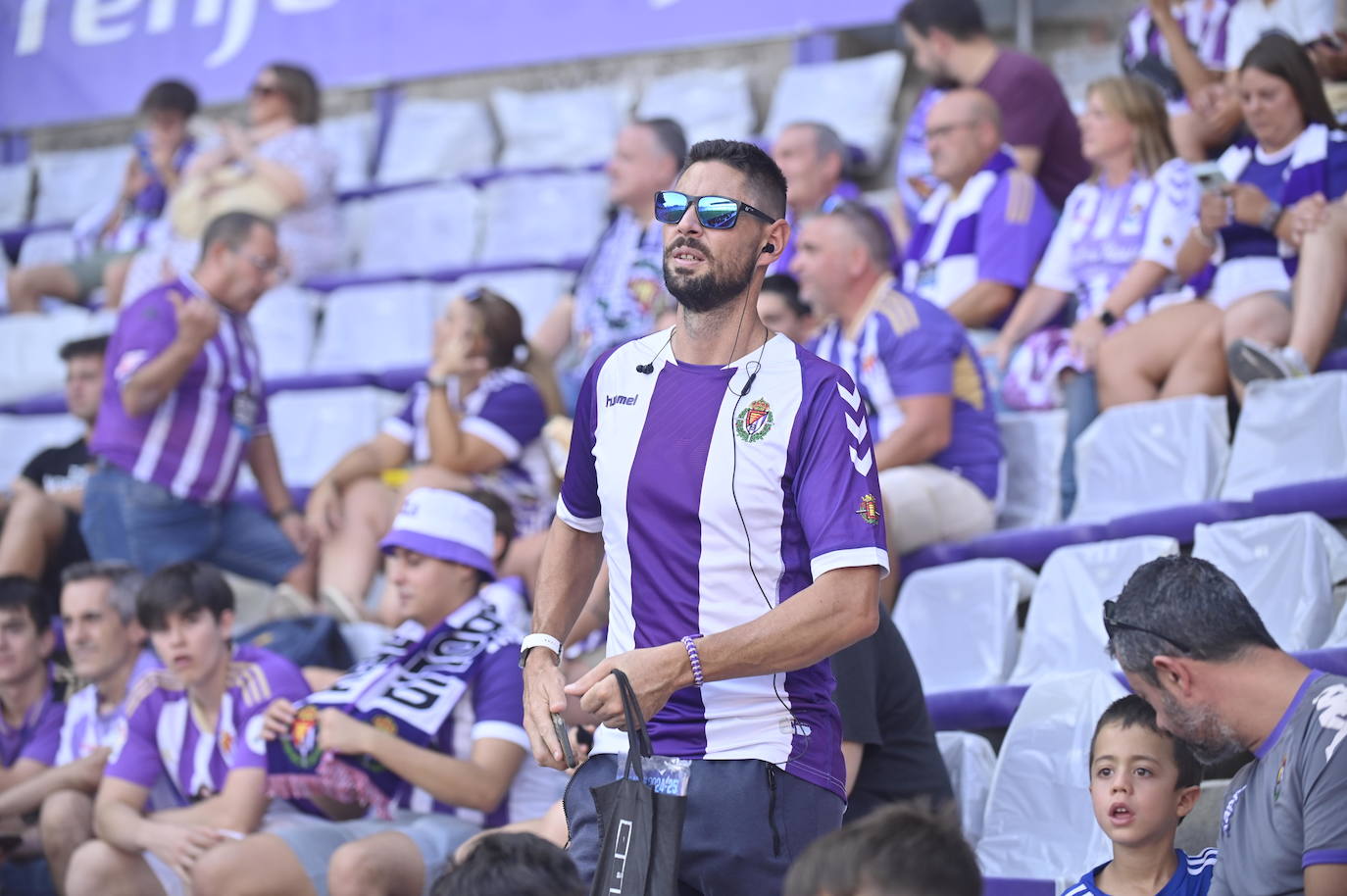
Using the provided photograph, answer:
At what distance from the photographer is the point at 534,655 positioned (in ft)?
8.71

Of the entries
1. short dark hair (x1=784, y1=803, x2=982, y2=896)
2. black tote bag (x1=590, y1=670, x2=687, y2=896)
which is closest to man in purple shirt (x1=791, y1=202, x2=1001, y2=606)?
black tote bag (x1=590, y1=670, x2=687, y2=896)

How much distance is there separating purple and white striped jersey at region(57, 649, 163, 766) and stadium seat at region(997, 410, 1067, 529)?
2.56 m

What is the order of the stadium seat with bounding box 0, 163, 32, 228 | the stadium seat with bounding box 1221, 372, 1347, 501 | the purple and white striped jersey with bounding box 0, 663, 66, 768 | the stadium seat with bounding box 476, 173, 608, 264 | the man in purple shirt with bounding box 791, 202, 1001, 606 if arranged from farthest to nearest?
the stadium seat with bounding box 0, 163, 32, 228 → the stadium seat with bounding box 476, 173, 608, 264 → the purple and white striped jersey with bounding box 0, 663, 66, 768 → the man in purple shirt with bounding box 791, 202, 1001, 606 → the stadium seat with bounding box 1221, 372, 1347, 501

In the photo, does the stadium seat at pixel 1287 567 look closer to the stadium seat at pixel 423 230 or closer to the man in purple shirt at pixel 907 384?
the man in purple shirt at pixel 907 384

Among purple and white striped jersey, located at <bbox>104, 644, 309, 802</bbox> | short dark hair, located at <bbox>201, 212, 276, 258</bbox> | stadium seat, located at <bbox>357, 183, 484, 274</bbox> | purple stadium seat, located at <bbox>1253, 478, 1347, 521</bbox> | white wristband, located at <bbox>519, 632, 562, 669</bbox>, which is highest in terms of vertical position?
stadium seat, located at <bbox>357, 183, 484, 274</bbox>

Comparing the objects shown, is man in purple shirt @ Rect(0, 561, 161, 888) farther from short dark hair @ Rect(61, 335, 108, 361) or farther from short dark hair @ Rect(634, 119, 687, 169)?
short dark hair @ Rect(634, 119, 687, 169)

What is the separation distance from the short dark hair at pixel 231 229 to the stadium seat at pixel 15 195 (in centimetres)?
438

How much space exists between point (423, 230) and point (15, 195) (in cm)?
292

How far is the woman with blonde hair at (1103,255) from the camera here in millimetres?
5484

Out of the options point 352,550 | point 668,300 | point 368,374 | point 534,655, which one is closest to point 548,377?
point 668,300

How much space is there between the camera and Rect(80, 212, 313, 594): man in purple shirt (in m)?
5.77

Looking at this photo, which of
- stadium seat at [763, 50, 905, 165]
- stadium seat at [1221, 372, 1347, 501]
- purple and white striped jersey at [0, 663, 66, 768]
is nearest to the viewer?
stadium seat at [1221, 372, 1347, 501]

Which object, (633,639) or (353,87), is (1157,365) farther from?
(353,87)

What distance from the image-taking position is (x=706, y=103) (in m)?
8.17
